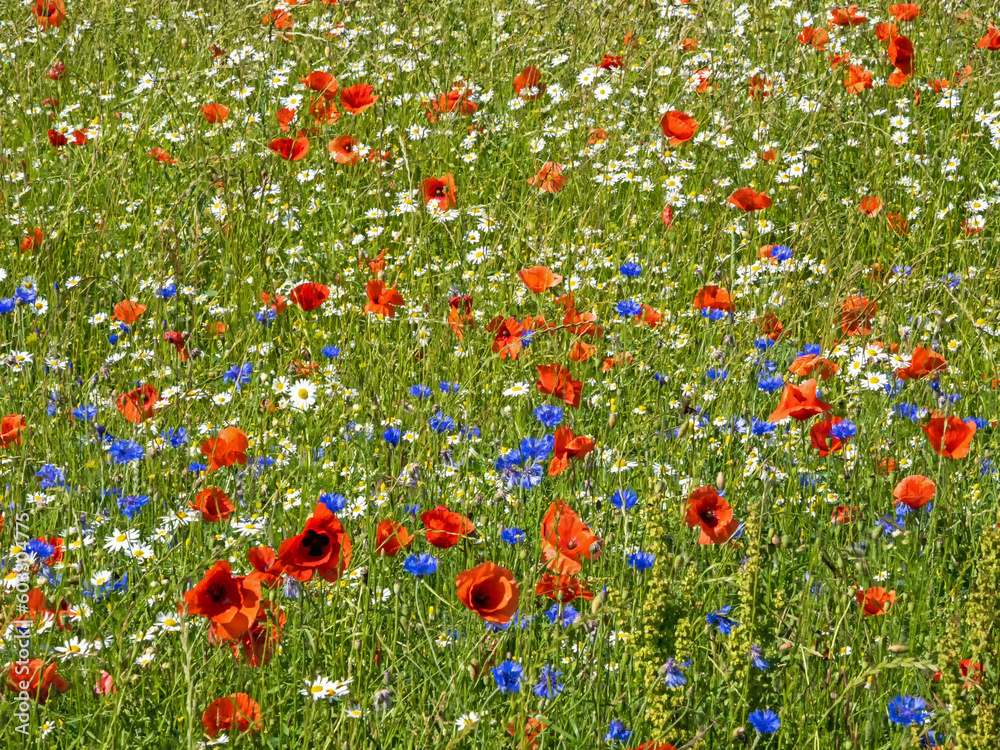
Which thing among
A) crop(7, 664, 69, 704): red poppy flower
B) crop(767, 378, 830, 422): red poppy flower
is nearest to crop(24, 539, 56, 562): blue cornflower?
crop(7, 664, 69, 704): red poppy flower

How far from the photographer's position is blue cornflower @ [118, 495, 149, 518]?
2.19 meters

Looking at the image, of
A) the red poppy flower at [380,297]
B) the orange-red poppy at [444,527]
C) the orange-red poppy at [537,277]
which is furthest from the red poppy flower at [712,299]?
the orange-red poppy at [444,527]

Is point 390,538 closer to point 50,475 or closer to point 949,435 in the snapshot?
point 50,475

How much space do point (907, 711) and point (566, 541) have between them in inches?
24.0

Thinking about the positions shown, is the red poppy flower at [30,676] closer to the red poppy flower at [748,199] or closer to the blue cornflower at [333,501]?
the blue cornflower at [333,501]

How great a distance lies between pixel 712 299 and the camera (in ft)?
10.00

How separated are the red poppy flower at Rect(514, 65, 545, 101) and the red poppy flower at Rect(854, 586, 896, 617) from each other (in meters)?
2.97

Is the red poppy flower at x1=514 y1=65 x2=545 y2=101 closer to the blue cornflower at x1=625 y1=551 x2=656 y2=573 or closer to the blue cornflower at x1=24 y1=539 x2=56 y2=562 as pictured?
the blue cornflower at x1=625 y1=551 x2=656 y2=573

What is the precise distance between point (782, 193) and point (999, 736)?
2744 mm

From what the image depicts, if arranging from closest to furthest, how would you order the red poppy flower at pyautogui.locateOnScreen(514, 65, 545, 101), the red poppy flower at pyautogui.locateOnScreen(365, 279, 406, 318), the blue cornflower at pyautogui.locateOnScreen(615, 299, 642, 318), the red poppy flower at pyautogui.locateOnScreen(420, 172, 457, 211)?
the red poppy flower at pyautogui.locateOnScreen(365, 279, 406, 318) → the blue cornflower at pyautogui.locateOnScreen(615, 299, 642, 318) → the red poppy flower at pyautogui.locateOnScreen(420, 172, 457, 211) → the red poppy flower at pyautogui.locateOnScreen(514, 65, 545, 101)

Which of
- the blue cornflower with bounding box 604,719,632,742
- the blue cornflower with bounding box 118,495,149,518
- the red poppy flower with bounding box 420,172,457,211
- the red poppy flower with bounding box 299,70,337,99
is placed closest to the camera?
the blue cornflower with bounding box 604,719,632,742

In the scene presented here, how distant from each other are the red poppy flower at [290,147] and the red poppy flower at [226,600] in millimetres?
2244

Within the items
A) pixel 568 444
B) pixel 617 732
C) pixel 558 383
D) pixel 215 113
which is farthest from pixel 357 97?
pixel 617 732

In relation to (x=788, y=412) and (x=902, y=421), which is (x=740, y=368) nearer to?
(x=902, y=421)
